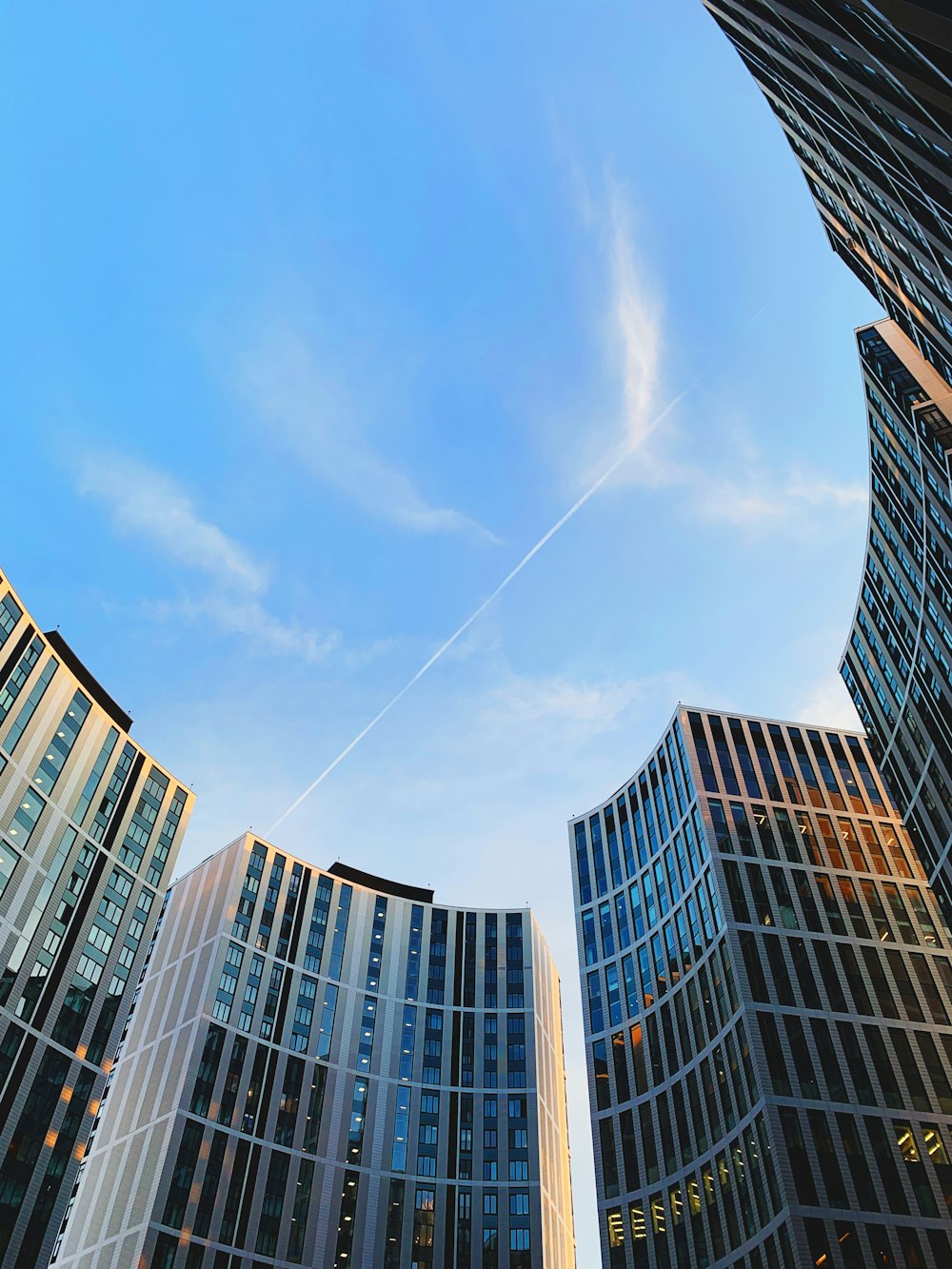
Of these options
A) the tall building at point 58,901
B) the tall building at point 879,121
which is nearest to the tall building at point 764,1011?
the tall building at point 879,121

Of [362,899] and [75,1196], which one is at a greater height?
[362,899]

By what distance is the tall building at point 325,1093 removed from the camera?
356 feet

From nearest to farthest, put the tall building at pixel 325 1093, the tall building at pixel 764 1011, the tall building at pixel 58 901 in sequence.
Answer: the tall building at pixel 764 1011
the tall building at pixel 58 901
the tall building at pixel 325 1093

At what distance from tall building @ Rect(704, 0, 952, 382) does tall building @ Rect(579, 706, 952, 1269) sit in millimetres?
47015

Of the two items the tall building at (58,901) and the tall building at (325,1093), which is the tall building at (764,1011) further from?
the tall building at (58,901)

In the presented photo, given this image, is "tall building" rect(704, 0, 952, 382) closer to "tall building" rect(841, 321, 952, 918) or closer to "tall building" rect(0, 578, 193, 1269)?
"tall building" rect(841, 321, 952, 918)

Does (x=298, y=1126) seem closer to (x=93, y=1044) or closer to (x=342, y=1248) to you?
(x=342, y=1248)

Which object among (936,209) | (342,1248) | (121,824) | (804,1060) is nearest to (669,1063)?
A: (804,1060)

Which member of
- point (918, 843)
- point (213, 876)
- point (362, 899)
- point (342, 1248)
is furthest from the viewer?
point (362, 899)

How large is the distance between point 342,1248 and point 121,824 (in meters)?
57.6

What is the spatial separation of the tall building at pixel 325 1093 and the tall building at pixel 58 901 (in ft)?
80.1

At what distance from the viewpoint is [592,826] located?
114 metres

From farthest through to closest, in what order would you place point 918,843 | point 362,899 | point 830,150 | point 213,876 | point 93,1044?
point 362,899, point 213,876, point 93,1044, point 918,843, point 830,150

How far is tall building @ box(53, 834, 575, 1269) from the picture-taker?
108375 mm
